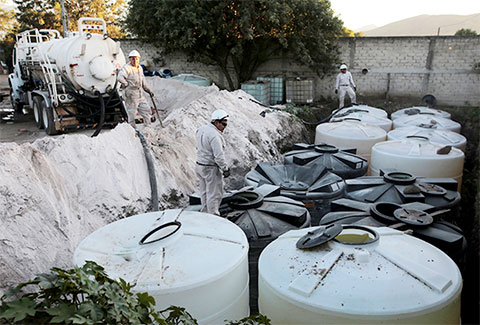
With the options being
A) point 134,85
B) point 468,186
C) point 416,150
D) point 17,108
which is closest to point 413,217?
point 416,150

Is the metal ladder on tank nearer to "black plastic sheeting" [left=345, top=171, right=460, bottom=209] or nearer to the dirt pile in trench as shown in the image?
the dirt pile in trench

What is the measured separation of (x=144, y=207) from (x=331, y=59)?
1393 centimetres

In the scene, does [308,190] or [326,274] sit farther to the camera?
[308,190]

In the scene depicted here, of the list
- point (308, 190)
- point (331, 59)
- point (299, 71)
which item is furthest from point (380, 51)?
point (308, 190)

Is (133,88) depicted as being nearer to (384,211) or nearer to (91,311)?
(384,211)

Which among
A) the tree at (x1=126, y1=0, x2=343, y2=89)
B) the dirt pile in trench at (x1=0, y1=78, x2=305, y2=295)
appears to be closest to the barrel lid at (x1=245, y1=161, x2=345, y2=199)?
the dirt pile in trench at (x1=0, y1=78, x2=305, y2=295)

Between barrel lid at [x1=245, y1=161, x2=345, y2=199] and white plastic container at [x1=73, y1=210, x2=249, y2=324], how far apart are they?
214 centimetres

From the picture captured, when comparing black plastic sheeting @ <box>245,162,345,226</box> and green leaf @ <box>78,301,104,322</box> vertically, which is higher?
green leaf @ <box>78,301,104,322</box>

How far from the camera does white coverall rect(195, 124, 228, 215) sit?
5.35 meters

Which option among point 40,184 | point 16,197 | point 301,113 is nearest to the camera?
point 16,197

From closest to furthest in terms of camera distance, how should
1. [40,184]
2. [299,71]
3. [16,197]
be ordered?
[16,197] → [40,184] → [299,71]

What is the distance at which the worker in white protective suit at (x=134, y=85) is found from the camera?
9117 mm

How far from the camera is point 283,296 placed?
9.71 ft

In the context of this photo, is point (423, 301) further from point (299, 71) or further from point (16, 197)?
point (299, 71)
